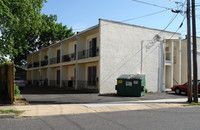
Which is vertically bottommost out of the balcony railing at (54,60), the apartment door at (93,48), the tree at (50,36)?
the balcony railing at (54,60)

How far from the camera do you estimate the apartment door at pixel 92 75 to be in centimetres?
2180

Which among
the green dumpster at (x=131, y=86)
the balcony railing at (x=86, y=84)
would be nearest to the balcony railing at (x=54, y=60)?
the balcony railing at (x=86, y=84)

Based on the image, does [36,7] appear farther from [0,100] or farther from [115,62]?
[115,62]

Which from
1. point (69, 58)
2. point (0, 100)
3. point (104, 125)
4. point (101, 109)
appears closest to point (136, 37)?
point (69, 58)

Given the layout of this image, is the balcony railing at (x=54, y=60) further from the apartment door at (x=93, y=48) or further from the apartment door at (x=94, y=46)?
the apartment door at (x=94, y=46)

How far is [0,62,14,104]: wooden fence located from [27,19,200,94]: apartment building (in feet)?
27.2

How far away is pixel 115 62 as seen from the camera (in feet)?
66.2

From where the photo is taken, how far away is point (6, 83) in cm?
1334

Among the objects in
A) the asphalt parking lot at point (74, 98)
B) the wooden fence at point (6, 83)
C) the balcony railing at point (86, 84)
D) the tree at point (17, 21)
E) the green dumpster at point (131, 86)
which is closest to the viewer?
the wooden fence at point (6, 83)

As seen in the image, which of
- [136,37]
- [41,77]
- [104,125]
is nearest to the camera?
[104,125]

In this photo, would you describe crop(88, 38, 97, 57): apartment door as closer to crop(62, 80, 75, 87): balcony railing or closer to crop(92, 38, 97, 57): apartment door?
crop(92, 38, 97, 57): apartment door

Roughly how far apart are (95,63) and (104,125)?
14.8 metres

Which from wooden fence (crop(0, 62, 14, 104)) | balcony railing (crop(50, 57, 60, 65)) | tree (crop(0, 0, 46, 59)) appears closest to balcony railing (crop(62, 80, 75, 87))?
balcony railing (crop(50, 57, 60, 65))

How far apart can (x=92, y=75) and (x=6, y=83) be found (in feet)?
33.8
